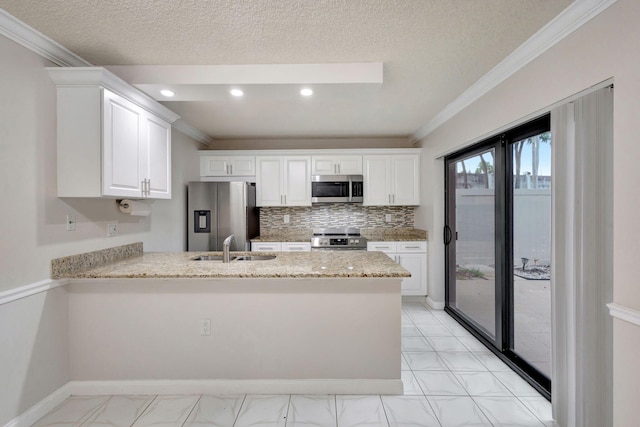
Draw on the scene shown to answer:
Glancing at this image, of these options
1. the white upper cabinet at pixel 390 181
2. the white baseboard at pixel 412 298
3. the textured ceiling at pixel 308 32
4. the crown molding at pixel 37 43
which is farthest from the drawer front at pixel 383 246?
the crown molding at pixel 37 43

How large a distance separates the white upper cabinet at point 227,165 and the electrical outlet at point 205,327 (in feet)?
8.71

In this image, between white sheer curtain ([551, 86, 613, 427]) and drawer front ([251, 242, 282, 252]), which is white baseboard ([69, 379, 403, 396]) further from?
drawer front ([251, 242, 282, 252])

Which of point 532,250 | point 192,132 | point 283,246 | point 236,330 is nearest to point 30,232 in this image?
point 236,330

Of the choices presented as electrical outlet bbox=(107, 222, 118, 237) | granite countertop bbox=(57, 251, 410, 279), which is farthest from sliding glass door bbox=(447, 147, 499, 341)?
electrical outlet bbox=(107, 222, 118, 237)

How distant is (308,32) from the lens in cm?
186

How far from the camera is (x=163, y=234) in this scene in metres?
3.38

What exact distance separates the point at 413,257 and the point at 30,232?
3886 millimetres

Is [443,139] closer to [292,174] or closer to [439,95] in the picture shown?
[439,95]

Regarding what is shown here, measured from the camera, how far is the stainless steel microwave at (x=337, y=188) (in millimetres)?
4398

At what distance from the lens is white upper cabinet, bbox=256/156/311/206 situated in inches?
174

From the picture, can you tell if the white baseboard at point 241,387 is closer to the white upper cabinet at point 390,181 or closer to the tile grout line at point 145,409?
the tile grout line at point 145,409

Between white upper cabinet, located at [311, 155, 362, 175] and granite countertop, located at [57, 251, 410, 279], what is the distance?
210 centimetres

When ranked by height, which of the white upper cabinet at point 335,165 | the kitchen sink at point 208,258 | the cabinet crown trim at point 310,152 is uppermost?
the cabinet crown trim at point 310,152

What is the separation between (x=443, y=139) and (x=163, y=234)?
3.44 metres
